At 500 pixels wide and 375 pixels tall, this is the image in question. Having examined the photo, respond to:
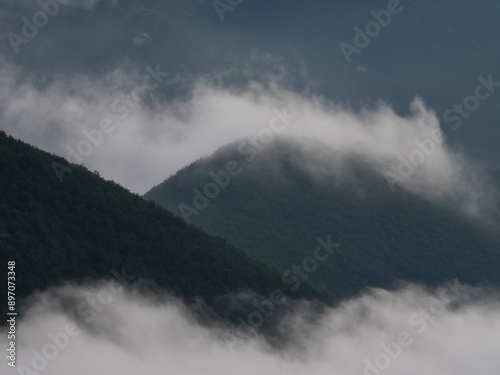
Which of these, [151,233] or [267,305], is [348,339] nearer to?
[267,305]

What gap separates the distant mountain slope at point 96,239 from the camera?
141 m

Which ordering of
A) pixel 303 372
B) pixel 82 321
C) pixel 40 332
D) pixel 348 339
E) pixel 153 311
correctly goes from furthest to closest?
pixel 348 339 < pixel 303 372 < pixel 153 311 < pixel 82 321 < pixel 40 332

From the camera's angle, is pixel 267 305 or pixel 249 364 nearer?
pixel 249 364

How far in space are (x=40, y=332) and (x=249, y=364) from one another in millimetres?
34508

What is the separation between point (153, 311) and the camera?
475ft

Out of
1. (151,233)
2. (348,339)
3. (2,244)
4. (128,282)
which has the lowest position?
(2,244)

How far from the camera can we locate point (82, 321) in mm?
132750

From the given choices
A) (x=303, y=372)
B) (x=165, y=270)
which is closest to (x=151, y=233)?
(x=165, y=270)

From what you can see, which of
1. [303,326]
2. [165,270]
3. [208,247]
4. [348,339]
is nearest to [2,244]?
[165,270]

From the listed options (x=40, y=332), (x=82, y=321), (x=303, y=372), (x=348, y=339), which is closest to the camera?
(x=40, y=332)

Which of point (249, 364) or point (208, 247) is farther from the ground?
point (208, 247)

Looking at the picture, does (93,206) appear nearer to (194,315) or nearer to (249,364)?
(194,315)

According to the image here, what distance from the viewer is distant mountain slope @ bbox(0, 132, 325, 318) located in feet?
463

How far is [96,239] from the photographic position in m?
152
